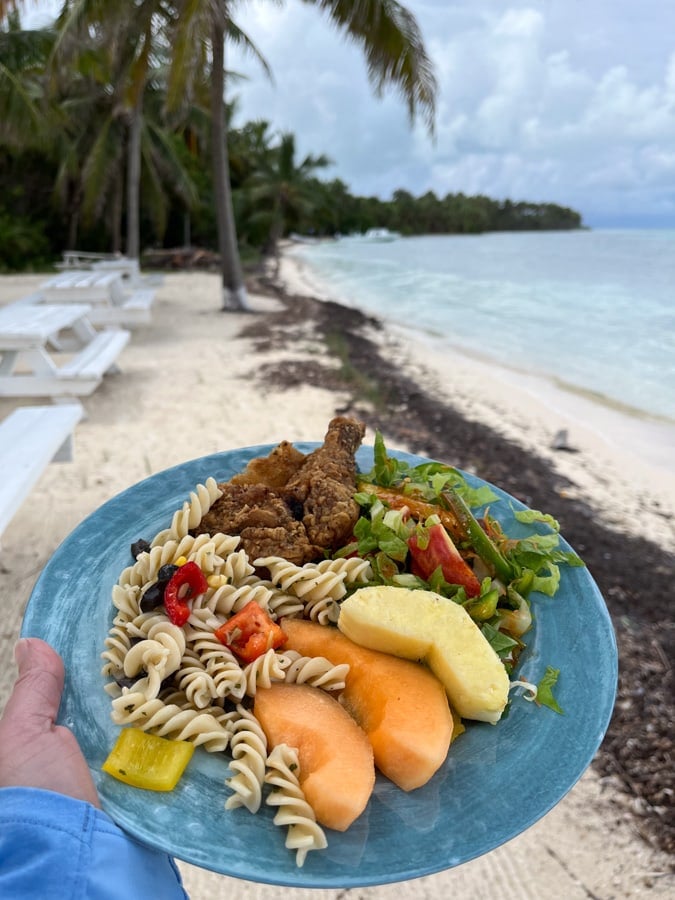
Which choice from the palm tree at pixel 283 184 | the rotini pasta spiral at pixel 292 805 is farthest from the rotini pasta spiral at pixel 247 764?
the palm tree at pixel 283 184

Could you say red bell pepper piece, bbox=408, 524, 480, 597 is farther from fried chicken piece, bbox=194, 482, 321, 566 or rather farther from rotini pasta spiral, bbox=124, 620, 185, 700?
rotini pasta spiral, bbox=124, 620, 185, 700

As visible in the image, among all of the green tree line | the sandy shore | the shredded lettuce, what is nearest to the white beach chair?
the sandy shore

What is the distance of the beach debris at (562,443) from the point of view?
8.07 metres

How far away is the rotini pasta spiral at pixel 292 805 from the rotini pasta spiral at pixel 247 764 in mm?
24

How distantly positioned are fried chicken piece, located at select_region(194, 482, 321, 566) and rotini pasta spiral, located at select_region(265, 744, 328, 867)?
2.65 feet

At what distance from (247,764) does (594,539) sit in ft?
15.4

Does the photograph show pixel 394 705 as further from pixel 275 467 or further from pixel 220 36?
pixel 220 36

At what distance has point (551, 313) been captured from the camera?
25.1m

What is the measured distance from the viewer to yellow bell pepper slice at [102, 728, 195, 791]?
4.55 feet

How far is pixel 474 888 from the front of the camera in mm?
2549

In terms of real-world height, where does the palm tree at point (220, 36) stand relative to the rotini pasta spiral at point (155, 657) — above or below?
above

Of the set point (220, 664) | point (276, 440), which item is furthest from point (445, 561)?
point (276, 440)

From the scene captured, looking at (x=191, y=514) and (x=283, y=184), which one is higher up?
(x=283, y=184)

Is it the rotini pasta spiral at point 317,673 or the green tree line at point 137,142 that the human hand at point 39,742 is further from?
the green tree line at point 137,142
